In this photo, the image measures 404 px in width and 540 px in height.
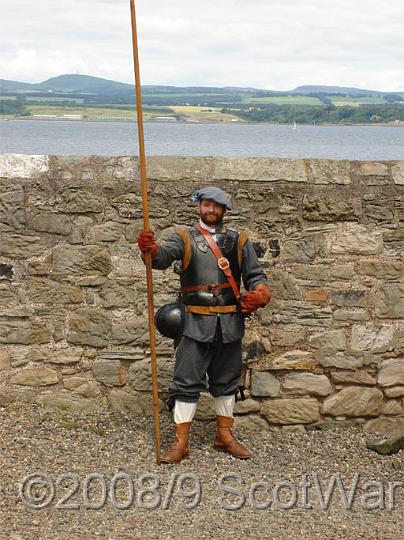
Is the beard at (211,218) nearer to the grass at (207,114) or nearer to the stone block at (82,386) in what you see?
the stone block at (82,386)

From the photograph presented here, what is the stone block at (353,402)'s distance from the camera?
711 centimetres

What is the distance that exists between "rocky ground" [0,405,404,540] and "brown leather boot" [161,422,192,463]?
0.07 meters

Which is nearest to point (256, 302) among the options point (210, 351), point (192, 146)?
point (210, 351)

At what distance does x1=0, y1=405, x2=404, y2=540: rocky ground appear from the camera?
5324mm

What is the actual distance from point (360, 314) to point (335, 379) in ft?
1.64

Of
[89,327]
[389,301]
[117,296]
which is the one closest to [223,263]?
[117,296]

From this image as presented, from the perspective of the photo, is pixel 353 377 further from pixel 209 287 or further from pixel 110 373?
pixel 110 373

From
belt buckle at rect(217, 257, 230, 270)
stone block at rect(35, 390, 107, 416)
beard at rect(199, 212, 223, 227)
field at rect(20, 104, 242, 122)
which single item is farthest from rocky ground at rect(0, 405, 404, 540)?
field at rect(20, 104, 242, 122)

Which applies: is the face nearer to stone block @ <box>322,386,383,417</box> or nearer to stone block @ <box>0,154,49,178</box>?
stone block @ <box>0,154,49,178</box>

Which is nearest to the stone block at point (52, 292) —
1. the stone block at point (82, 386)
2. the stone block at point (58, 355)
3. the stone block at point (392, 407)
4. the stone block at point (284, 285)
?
the stone block at point (58, 355)

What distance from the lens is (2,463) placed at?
605cm

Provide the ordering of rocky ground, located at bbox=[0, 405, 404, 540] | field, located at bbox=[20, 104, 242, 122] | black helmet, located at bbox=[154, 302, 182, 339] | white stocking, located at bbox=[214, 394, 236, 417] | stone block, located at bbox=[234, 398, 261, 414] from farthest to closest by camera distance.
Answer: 1. field, located at bbox=[20, 104, 242, 122]
2. stone block, located at bbox=[234, 398, 261, 414]
3. white stocking, located at bbox=[214, 394, 236, 417]
4. black helmet, located at bbox=[154, 302, 182, 339]
5. rocky ground, located at bbox=[0, 405, 404, 540]

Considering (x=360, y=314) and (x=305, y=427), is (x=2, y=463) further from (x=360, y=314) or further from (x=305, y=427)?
(x=360, y=314)

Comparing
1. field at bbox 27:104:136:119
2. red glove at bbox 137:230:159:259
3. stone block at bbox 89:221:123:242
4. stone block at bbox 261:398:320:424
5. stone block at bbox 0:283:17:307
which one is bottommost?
field at bbox 27:104:136:119
